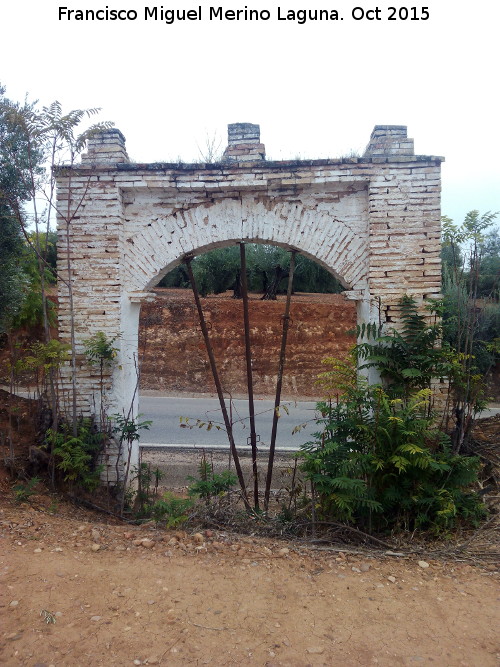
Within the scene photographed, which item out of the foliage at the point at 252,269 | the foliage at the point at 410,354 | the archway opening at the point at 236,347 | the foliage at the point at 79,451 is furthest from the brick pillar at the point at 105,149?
the foliage at the point at 252,269

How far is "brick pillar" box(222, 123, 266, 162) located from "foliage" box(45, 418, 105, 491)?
11.0ft

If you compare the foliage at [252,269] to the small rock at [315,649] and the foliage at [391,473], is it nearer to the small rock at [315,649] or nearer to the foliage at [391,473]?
the foliage at [391,473]

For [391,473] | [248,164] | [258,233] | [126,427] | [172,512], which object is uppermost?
[248,164]

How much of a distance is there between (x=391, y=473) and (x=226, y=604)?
179 centimetres

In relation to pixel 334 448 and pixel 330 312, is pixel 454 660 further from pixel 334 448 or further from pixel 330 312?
pixel 330 312

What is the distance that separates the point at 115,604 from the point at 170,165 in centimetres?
420

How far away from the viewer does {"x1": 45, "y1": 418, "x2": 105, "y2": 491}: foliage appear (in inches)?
189

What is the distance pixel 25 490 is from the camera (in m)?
4.56

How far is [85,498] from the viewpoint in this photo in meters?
5.07

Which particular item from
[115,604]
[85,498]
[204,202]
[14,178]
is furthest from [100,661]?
[14,178]

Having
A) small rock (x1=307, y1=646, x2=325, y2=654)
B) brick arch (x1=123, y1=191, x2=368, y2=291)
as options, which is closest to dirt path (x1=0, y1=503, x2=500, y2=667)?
Result: small rock (x1=307, y1=646, x2=325, y2=654)

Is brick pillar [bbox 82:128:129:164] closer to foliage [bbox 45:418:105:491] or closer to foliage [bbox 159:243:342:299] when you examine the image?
foliage [bbox 45:418:105:491]

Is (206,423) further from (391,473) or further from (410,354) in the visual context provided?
(391,473)

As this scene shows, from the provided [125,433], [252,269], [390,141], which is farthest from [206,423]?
[252,269]
